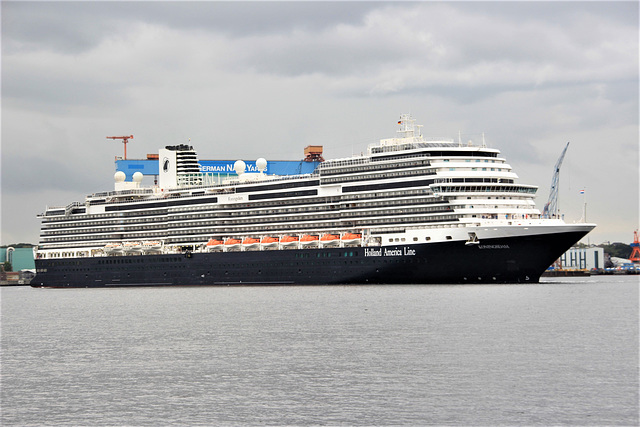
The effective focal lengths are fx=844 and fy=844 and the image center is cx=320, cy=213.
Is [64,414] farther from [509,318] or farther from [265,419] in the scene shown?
[509,318]

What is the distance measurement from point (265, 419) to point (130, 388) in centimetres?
797

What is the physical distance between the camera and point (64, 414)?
29.4 meters

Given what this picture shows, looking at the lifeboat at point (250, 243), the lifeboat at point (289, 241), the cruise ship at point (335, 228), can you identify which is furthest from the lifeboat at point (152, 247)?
the lifeboat at point (289, 241)

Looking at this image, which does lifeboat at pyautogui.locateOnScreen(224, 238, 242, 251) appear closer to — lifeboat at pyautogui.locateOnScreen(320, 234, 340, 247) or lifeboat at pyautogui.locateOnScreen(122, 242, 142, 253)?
lifeboat at pyautogui.locateOnScreen(320, 234, 340, 247)

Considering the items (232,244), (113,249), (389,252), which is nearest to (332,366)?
(389,252)

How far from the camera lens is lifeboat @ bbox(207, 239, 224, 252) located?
104m

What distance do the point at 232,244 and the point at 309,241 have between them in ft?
42.5

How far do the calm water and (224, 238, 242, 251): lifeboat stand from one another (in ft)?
123

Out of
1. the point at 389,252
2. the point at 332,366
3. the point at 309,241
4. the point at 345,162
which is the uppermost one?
the point at 345,162

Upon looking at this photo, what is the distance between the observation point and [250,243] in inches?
3957

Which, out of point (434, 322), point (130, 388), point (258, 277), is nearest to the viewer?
point (130, 388)

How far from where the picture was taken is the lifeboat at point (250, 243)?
329 feet

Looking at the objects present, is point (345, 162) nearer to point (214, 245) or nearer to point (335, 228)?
point (335, 228)

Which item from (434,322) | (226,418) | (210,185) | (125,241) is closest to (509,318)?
(434,322)
